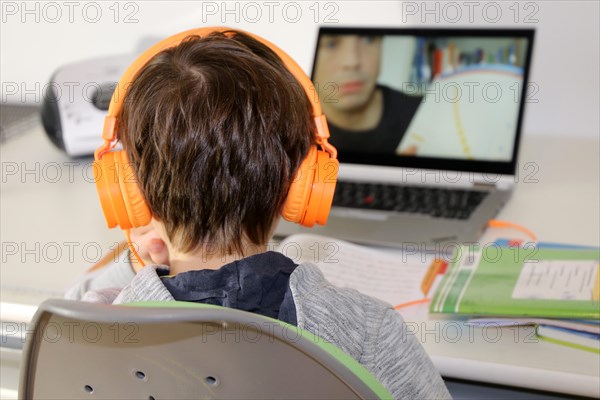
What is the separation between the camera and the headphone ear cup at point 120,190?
0.86m

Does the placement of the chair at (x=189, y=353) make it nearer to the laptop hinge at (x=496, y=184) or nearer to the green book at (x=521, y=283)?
the green book at (x=521, y=283)

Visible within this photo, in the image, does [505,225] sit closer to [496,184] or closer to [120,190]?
[496,184]

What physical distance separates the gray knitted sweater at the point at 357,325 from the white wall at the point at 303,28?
2.83 feet

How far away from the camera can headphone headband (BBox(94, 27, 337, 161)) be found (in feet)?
2.83

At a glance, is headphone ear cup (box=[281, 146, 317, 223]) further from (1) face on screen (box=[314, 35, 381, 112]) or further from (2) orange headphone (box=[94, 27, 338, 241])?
(1) face on screen (box=[314, 35, 381, 112])

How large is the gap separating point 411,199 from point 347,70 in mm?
279

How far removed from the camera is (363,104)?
4.92ft

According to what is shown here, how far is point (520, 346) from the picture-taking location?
0.99 m

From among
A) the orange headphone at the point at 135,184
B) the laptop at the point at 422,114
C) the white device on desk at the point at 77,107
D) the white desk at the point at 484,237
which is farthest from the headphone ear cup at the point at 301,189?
the white device on desk at the point at 77,107

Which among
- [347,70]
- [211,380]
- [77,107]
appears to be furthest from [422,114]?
[211,380]

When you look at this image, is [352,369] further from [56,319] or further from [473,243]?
[473,243]

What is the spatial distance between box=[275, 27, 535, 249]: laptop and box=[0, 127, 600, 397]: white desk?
9 cm

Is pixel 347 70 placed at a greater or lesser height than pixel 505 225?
greater

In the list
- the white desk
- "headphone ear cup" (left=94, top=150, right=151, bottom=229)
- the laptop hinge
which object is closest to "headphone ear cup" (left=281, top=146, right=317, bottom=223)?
"headphone ear cup" (left=94, top=150, right=151, bottom=229)
